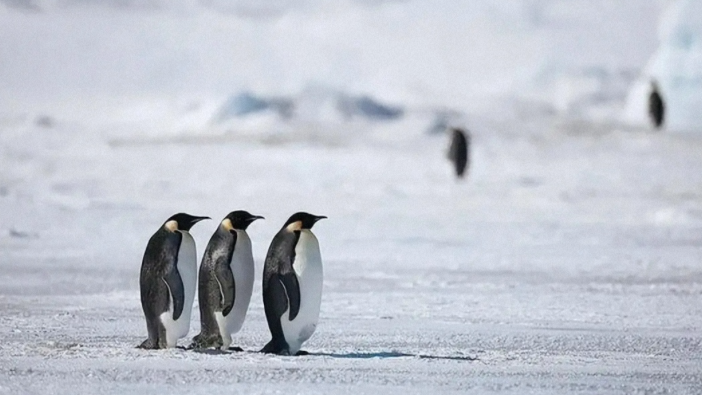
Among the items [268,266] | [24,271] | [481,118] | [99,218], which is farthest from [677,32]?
[268,266]

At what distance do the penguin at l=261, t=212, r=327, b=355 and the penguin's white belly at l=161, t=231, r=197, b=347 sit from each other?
13.1 inches

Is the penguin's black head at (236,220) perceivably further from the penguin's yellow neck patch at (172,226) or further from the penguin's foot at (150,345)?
the penguin's foot at (150,345)

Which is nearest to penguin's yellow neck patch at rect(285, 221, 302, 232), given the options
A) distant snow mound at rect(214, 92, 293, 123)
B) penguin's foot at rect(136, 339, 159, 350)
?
penguin's foot at rect(136, 339, 159, 350)

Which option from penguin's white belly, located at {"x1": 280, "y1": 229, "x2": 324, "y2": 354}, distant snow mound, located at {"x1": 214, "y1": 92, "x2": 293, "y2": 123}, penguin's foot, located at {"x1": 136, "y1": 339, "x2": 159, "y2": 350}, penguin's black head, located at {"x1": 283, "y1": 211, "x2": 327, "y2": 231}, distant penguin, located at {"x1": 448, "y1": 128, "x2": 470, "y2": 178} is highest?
distant snow mound, located at {"x1": 214, "y1": 92, "x2": 293, "y2": 123}

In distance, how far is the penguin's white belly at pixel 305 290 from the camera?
5.36 meters

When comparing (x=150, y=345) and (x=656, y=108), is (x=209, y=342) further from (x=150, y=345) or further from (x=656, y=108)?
(x=656, y=108)

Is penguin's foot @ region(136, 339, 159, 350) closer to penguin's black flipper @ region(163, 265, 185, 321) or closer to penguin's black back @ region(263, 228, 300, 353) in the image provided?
penguin's black flipper @ region(163, 265, 185, 321)

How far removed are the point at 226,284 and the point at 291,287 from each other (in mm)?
284

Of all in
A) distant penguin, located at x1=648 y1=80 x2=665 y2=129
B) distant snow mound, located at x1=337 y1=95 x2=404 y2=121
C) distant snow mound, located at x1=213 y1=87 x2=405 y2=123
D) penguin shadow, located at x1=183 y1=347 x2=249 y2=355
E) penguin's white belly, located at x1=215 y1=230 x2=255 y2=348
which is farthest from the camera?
distant snow mound, located at x1=337 y1=95 x2=404 y2=121

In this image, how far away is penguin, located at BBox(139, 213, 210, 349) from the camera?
211 inches

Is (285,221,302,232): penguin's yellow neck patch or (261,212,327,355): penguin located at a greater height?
(285,221,302,232): penguin's yellow neck patch

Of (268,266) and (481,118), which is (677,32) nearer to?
(481,118)

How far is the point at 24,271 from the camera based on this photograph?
31.3 feet

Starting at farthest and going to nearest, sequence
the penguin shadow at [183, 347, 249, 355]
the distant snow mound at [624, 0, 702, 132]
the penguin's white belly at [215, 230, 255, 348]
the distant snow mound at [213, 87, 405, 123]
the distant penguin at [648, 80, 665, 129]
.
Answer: the distant snow mound at [213, 87, 405, 123]
the distant snow mound at [624, 0, 702, 132]
the distant penguin at [648, 80, 665, 129]
the penguin's white belly at [215, 230, 255, 348]
the penguin shadow at [183, 347, 249, 355]
